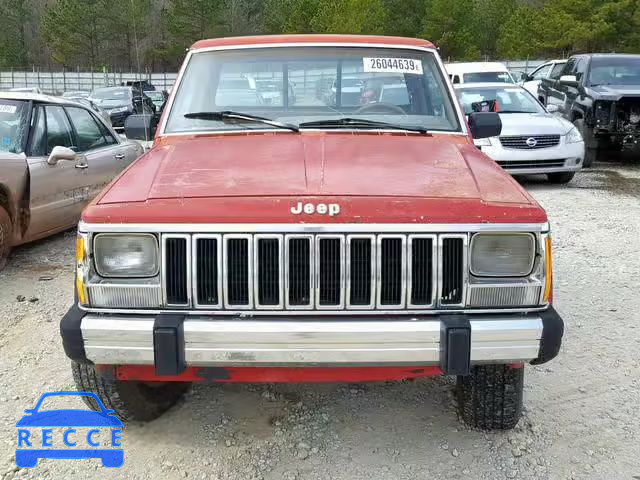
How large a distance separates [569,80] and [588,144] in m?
1.82

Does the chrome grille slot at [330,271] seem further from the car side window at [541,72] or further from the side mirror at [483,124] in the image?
the car side window at [541,72]

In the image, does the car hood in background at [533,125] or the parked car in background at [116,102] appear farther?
the parked car in background at [116,102]

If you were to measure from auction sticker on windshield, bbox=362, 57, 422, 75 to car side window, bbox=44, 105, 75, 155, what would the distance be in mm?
3559

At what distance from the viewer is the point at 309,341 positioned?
2451mm

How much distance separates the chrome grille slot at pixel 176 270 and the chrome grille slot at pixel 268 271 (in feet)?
0.86

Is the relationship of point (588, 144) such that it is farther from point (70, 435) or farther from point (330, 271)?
point (70, 435)

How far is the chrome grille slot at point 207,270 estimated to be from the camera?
2488mm

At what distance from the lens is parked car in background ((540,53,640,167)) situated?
1095 centimetres

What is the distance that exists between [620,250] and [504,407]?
406 centimetres

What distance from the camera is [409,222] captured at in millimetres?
2477

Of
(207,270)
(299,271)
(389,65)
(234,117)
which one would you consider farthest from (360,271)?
(389,65)

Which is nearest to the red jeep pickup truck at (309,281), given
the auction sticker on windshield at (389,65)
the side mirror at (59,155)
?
the auction sticker on windshield at (389,65)

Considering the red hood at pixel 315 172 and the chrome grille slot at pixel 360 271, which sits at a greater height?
the red hood at pixel 315 172

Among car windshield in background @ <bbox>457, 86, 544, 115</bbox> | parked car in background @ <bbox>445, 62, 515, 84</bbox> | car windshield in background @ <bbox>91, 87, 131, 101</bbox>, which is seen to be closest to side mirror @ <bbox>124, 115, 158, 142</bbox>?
car windshield in background @ <bbox>457, 86, 544, 115</bbox>
